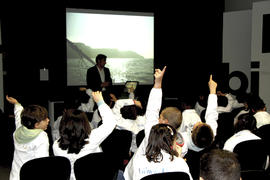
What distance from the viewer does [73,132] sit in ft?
8.34

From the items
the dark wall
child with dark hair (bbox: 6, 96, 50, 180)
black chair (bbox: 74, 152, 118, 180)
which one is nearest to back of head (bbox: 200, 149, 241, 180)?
black chair (bbox: 74, 152, 118, 180)

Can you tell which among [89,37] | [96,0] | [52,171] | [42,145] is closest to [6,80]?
[89,37]

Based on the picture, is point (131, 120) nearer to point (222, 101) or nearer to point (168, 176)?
point (168, 176)

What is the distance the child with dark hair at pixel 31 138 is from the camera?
107 inches

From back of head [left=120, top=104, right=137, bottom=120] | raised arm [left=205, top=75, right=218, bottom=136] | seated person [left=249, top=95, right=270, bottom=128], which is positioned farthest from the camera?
seated person [left=249, top=95, right=270, bottom=128]

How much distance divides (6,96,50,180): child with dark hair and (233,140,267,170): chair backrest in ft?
5.35

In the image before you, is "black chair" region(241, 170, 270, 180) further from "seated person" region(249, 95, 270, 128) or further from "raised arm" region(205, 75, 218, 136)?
"seated person" region(249, 95, 270, 128)

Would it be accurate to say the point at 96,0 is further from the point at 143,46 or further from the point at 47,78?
the point at 47,78

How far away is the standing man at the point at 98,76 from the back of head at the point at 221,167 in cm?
554

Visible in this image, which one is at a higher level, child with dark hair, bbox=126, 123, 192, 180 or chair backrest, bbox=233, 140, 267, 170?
child with dark hair, bbox=126, 123, 192, 180

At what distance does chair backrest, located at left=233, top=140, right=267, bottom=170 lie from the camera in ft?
9.42

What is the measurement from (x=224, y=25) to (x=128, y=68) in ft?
9.03

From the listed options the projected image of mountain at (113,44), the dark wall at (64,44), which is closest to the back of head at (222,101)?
the projected image of mountain at (113,44)

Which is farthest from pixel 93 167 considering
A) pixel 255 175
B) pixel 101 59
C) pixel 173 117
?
pixel 101 59
